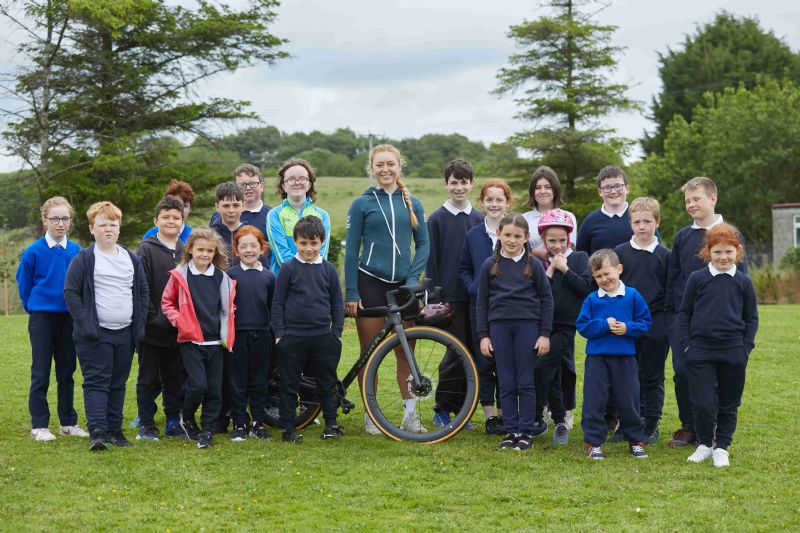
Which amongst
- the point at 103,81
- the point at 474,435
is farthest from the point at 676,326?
the point at 103,81

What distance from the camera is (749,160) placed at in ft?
151

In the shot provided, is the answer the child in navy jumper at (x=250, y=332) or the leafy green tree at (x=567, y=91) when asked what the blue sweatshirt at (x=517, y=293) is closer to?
the child in navy jumper at (x=250, y=332)

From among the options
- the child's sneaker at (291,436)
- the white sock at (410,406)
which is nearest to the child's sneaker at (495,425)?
the white sock at (410,406)

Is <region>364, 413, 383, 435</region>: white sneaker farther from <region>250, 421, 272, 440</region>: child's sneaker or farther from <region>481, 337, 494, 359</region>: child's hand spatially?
<region>481, 337, 494, 359</region>: child's hand

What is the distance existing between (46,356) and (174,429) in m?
1.12

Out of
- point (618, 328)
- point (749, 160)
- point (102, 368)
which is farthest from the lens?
point (749, 160)

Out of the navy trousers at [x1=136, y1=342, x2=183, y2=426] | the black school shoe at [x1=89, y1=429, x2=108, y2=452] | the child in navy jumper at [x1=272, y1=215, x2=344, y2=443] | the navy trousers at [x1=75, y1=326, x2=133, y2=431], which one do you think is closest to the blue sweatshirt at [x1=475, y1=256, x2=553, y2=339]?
the child in navy jumper at [x1=272, y1=215, x2=344, y2=443]

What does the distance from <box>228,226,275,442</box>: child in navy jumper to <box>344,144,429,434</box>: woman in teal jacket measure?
0.66 meters

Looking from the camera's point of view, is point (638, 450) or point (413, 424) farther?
point (413, 424)

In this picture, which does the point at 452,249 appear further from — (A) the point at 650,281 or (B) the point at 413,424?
(A) the point at 650,281

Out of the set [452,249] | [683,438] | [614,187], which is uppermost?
[614,187]

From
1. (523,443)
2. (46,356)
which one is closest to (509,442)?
(523,443)

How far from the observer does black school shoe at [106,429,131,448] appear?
6859mm

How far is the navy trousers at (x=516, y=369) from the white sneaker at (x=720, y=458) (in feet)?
4.11
